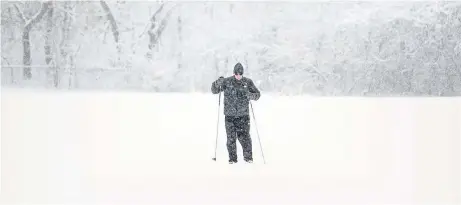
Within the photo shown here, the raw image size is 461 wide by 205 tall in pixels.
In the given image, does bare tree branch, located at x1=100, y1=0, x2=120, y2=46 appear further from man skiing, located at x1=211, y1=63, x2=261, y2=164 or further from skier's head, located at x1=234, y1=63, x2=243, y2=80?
skier's head, located at x1=234, y1=63, x2=243, y2=80

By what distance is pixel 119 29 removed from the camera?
30078 millimetres

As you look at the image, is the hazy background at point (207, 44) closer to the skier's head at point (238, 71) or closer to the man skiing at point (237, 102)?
the man skiing at point (237, 102)

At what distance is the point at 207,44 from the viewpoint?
29812 mm

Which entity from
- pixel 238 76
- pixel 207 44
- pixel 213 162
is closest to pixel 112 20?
pixel 207 44

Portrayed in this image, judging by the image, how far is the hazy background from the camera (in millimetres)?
28359

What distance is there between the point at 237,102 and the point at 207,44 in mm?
22766

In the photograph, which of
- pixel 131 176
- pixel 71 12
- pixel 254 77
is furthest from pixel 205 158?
pixel 71 12

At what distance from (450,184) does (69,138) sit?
6.96m

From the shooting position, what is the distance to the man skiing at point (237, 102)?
24.2 feet

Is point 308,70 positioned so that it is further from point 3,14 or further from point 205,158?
point 205,158

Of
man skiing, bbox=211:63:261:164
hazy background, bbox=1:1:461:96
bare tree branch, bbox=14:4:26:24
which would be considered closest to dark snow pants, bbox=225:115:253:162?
man skiing, bbox=211:63:261:164

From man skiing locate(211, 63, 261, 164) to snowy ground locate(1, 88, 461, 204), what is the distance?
44 centimetres

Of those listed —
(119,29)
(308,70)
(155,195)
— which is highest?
(119,29)

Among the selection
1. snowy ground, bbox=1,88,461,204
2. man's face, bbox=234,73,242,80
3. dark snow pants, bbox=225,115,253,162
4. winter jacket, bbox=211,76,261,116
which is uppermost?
man's face, bbox=234,73,242,80
